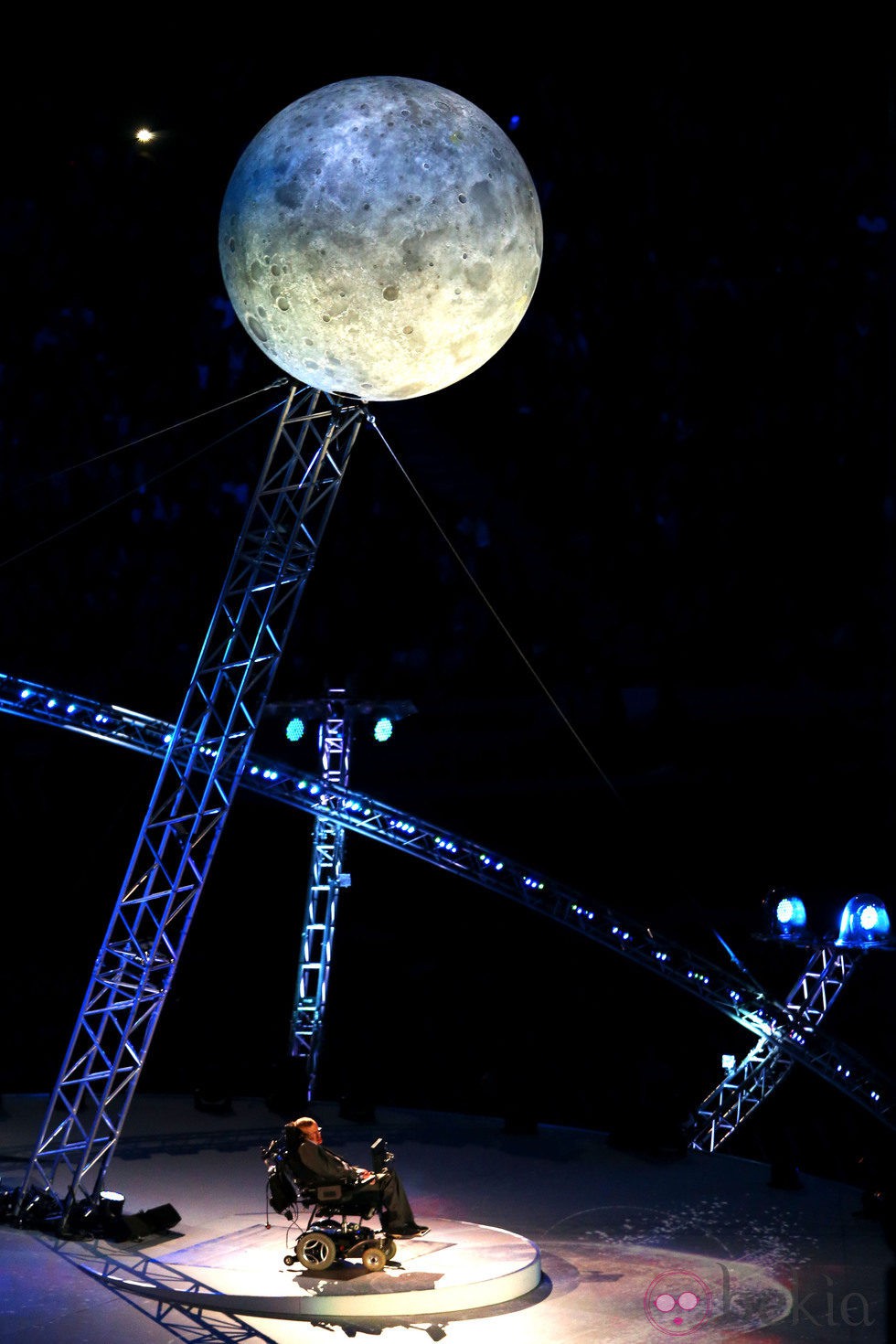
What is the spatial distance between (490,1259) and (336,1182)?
40.0 inches

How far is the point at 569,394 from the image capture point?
1612cm

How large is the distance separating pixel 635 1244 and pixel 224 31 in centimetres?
1023

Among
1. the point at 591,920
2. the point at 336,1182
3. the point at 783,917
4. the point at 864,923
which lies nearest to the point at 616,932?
the point at 591,920

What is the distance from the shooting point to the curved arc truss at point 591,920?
13148mm

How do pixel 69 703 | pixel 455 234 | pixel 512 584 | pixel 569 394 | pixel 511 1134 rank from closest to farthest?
pixel 455 234
pixel 69 703
pixel 511 1134
pixel 569 394
pixel 512 584

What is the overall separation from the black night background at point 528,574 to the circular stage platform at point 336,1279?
171 inches

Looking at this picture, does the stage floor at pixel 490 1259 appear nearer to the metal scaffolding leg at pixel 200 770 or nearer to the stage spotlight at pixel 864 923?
the metal scaffolding leg at pixel 200 770

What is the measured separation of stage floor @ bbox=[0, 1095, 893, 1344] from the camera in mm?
8125

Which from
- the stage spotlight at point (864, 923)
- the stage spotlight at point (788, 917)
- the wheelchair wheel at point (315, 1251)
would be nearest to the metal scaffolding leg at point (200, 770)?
the wheelchair wheel at point (315, 1251)

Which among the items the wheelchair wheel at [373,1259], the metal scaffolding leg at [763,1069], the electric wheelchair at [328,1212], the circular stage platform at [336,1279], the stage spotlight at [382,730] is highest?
the stage spotlight at [382,730]

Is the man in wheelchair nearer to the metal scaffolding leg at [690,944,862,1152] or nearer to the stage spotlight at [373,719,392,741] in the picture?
the metal scaffolding leg at [690,944,862,1152]

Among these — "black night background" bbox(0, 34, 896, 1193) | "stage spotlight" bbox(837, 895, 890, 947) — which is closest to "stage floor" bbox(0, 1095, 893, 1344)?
"black night background" bbox(0, 34, 896, 1193)

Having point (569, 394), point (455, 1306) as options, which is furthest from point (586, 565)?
point (455, 1306)

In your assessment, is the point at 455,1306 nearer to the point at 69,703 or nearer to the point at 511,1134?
the point at 511,1134
